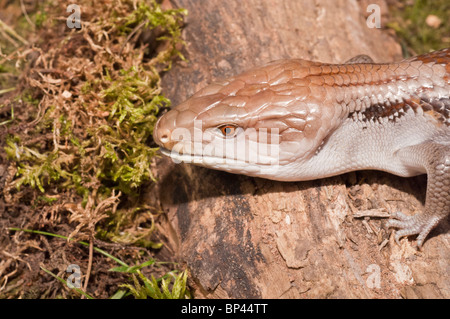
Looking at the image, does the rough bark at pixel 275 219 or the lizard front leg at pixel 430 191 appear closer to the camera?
the rough bark at pixel 275 219

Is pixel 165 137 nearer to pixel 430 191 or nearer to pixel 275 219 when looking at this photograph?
pixel 275 219

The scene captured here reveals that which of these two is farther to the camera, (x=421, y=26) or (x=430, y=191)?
(x=421, y=26)

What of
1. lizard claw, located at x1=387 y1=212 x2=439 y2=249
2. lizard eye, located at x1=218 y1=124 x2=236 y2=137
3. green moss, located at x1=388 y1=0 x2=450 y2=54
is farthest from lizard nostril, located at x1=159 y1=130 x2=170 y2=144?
green moss, located at x1=388 y1=0 x2=450 y2=54

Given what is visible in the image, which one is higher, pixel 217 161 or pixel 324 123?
pixel 324 123

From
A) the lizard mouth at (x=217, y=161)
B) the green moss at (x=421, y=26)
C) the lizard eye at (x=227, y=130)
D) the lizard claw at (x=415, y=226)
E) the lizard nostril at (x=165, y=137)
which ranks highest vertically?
the green moss at (x=421, y=26)

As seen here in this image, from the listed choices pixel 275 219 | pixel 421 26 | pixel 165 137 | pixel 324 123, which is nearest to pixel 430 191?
pixel 324 123

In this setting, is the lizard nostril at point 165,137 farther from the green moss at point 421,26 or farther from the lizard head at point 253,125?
the green moss at point 421,26

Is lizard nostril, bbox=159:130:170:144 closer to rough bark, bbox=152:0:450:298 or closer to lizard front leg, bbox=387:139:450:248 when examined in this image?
rough bark, bbox=152:0:450:298

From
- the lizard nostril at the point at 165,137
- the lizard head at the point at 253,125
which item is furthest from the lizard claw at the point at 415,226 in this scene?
the lizard nostril at the point at 165,137
